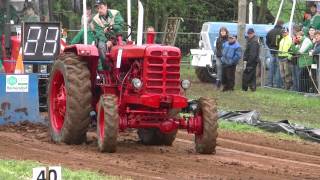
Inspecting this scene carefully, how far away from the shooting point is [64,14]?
39031mm

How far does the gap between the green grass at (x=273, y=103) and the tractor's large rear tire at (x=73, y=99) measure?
5940mm

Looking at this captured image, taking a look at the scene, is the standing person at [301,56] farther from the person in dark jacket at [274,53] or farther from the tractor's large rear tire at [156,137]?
the tractor's large rear tire at [156,137]

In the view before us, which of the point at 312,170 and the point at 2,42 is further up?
the point at 2,42

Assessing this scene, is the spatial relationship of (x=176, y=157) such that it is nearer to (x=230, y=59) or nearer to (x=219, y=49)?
(x=230, y=59)

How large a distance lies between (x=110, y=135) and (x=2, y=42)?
7.51 meters

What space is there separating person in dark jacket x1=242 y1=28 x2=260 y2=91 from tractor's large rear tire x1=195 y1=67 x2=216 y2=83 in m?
3.71

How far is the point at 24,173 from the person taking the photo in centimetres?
890

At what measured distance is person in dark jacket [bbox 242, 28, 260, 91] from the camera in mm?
23797

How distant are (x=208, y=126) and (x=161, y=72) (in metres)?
→ 0.98

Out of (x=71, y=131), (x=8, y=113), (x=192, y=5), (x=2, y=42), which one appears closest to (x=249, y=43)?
(x=2, y=42)

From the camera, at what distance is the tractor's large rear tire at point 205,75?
2775cm

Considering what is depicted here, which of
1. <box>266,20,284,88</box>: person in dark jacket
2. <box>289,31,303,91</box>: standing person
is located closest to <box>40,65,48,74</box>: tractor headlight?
<box>289,31,303,91</box>: standing person

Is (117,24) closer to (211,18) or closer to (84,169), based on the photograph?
(84,169)

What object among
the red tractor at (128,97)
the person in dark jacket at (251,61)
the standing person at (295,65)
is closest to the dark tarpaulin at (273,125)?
the red tractor at (128,97)
